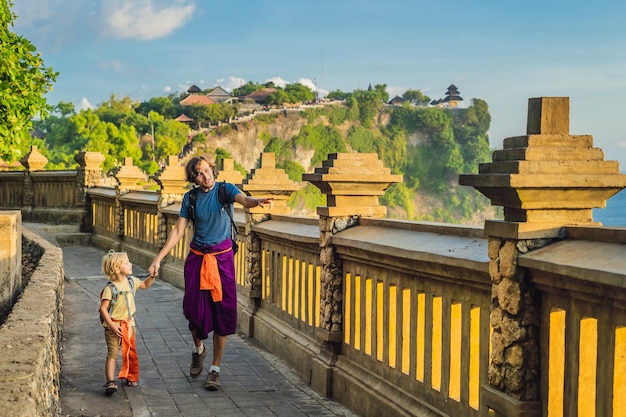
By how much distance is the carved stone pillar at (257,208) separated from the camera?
884cm

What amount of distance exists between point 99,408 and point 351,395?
5.93 feet

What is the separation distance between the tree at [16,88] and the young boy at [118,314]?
189 inches

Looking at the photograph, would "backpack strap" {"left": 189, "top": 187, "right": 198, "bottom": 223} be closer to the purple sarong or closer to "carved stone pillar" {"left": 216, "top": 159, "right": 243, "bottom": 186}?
the purple sarong

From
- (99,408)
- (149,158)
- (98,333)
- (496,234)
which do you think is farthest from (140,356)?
(149,158)

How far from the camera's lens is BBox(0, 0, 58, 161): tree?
34.2 ft

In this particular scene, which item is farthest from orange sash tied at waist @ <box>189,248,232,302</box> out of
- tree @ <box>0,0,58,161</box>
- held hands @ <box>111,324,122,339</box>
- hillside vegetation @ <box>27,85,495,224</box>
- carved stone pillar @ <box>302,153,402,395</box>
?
hillside vegetation @ <box>27,85,495,224</box>

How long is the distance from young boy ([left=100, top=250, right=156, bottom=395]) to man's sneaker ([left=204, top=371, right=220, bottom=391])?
567mm

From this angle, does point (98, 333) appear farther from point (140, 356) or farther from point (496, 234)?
point (496, 234)

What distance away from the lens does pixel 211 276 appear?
6.57m

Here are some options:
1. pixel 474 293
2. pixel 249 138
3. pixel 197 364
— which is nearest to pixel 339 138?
pixel 249 138

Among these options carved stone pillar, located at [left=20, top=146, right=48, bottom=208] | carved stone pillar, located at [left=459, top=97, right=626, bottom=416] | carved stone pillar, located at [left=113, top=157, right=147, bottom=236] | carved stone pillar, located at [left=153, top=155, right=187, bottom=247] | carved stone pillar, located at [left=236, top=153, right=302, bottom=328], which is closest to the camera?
carved stone pillar, located at [left=459, top=97, right=626, bottom=416]

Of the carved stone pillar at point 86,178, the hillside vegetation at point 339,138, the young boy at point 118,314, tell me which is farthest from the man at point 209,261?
the hillside vegetation at point 339,138

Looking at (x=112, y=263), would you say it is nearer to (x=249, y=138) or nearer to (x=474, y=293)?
(x=474, y=293)

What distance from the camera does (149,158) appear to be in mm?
114500
